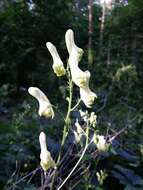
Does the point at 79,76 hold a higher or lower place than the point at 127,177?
higher

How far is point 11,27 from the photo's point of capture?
22.2 feet

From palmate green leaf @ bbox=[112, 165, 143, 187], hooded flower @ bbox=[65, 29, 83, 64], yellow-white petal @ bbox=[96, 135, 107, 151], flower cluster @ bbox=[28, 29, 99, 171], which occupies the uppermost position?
hooded flower @ bbox=[65, 29, 83, 64]

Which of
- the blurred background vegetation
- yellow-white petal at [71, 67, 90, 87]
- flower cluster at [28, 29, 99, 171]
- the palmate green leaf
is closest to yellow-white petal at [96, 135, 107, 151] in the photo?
flower cluster at [28, 29, 99, 171]

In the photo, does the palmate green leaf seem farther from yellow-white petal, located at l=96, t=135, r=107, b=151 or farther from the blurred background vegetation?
yellow-white petal, located at l=96, t=135, r=107, b=151

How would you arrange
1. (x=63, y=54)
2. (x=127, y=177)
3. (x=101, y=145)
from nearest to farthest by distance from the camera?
(x=101, y=145)
(x=127, y=177)
(x=63, y=54)

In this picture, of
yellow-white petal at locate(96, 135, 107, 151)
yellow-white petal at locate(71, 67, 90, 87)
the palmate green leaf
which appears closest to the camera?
yellow-white petal at locate(71, 67, 90, 87)

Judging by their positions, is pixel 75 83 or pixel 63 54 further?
pixel 63 54

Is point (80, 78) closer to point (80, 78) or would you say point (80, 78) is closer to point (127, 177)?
point (80, 78)

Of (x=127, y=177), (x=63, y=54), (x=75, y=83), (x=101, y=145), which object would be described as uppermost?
(x=63, y=54)

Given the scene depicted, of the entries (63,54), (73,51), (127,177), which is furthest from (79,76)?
(63,54)

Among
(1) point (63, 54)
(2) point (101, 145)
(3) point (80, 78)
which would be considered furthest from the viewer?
(1) point (63, 54)

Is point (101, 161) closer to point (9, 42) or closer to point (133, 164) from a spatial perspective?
point (133, 164)

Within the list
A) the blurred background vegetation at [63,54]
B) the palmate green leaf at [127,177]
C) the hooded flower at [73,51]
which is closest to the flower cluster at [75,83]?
→ the hooded flower at [73,51]

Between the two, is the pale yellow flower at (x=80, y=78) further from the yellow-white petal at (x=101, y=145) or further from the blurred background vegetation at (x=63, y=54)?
the blurred background vegetation at (x=63, y=54)
